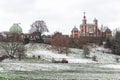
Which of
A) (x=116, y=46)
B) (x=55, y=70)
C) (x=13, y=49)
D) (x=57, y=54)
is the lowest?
(x=55, y=70)

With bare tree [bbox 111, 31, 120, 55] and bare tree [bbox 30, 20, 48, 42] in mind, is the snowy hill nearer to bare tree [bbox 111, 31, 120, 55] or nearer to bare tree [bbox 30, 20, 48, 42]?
bare tree [bbox 111, 31, 120, 55]

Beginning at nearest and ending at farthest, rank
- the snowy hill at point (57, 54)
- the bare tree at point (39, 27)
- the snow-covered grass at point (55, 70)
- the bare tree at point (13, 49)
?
1. the snow-covered grass at point (55, 70)
2. the bare tree at point (13, 49)
3. the snowy hill at point (57, 54)
4. the bare tree at point (39, 27)

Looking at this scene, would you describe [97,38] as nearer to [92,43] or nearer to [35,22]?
[92,43]

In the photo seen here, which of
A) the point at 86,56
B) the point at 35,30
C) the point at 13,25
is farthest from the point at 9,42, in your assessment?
the point at 13,25

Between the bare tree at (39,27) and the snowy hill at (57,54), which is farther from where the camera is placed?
the bare tree at (39,27)

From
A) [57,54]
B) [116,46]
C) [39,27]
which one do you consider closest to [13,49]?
[57,54]

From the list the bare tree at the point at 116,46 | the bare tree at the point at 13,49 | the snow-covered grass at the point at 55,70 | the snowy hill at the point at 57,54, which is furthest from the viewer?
the bare tree at the point at 116,46

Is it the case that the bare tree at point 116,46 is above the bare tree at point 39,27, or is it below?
below

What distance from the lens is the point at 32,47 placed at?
14425cm

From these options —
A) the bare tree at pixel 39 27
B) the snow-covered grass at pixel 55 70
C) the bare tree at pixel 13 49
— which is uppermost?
the bare tree at pixel 39 27

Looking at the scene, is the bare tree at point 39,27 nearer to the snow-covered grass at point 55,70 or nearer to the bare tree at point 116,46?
the snow-covered grass at point 55,70

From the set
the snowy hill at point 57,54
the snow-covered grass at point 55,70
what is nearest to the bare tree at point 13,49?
the snow-covered grass at point 55,70

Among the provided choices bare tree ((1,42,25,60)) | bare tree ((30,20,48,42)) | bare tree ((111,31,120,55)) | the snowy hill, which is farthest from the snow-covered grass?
bare tree ((30,20,48,42))

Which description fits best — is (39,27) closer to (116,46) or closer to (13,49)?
(116,46)
